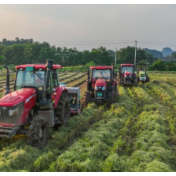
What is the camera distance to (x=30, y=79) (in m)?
6.09

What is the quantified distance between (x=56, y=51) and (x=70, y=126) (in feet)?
186

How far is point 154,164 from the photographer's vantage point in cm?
414

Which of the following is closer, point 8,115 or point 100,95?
point 8,115

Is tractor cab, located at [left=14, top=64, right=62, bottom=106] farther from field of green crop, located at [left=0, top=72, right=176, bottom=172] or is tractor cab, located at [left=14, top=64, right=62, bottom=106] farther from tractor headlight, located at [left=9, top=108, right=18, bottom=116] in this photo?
field of green crop, located at [left=0, top=72, right=176, bottom=172]

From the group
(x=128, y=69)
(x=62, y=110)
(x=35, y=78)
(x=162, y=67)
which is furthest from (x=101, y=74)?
(x=162, y=67)

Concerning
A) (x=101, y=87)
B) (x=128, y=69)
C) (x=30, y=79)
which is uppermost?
(x=128, y=69)

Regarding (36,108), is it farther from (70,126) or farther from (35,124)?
(70,126)

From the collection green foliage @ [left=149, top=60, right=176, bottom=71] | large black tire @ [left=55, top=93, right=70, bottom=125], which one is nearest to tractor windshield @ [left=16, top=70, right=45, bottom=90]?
large black tire @ [left=55, top=93, right=70, bottom=125]

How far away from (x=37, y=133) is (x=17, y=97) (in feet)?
3.53

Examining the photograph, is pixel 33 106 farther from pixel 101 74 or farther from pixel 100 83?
pixel 101 74

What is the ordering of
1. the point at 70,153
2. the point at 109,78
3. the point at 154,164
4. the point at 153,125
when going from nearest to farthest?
the point at 154,164
the point at 70,153
the point at 153,125
the point at 109,78

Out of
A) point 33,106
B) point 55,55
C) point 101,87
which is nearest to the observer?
point 33,106

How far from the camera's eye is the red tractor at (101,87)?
34.1 feet

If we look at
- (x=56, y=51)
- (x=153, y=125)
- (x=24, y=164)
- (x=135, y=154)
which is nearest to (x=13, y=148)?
(x=24, y=164)
